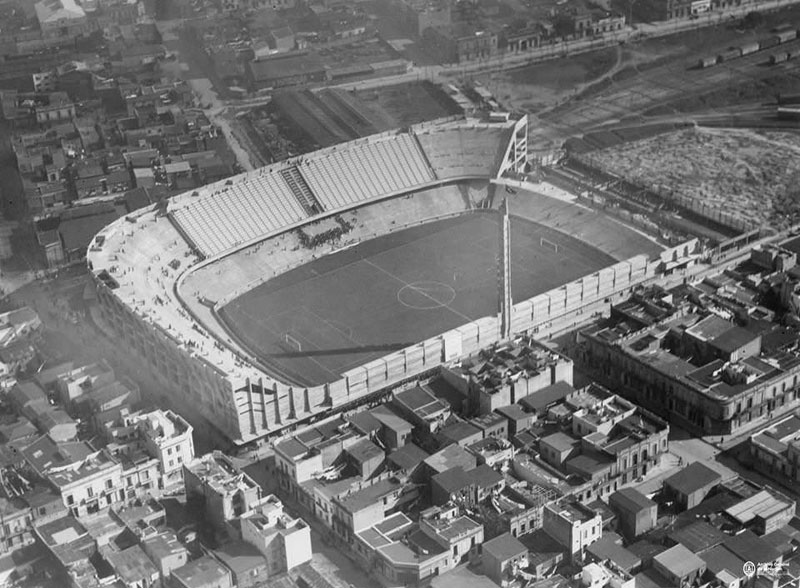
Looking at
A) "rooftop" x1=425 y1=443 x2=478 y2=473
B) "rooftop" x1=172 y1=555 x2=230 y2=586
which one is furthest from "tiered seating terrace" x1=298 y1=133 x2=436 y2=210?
"rooftop" x1=172 y1=555 x2=230 y2=586

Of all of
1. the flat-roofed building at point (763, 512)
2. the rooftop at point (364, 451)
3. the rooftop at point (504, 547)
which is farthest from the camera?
the rooftop at point (364, 451)

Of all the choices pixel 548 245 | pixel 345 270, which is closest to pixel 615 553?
pixel 548 245

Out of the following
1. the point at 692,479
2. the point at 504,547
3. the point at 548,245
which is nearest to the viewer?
the point at 504,547

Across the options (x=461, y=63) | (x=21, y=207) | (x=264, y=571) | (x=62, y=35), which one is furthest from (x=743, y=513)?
(x=62, y=35)

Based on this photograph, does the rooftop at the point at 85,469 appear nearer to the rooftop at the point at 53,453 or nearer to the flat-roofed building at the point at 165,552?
the rooftop at the point at 53,453

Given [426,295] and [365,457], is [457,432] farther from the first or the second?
[426,295]

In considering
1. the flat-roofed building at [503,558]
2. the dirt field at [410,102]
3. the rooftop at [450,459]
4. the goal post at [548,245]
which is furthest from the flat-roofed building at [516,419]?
the dirt field at [410,102]
